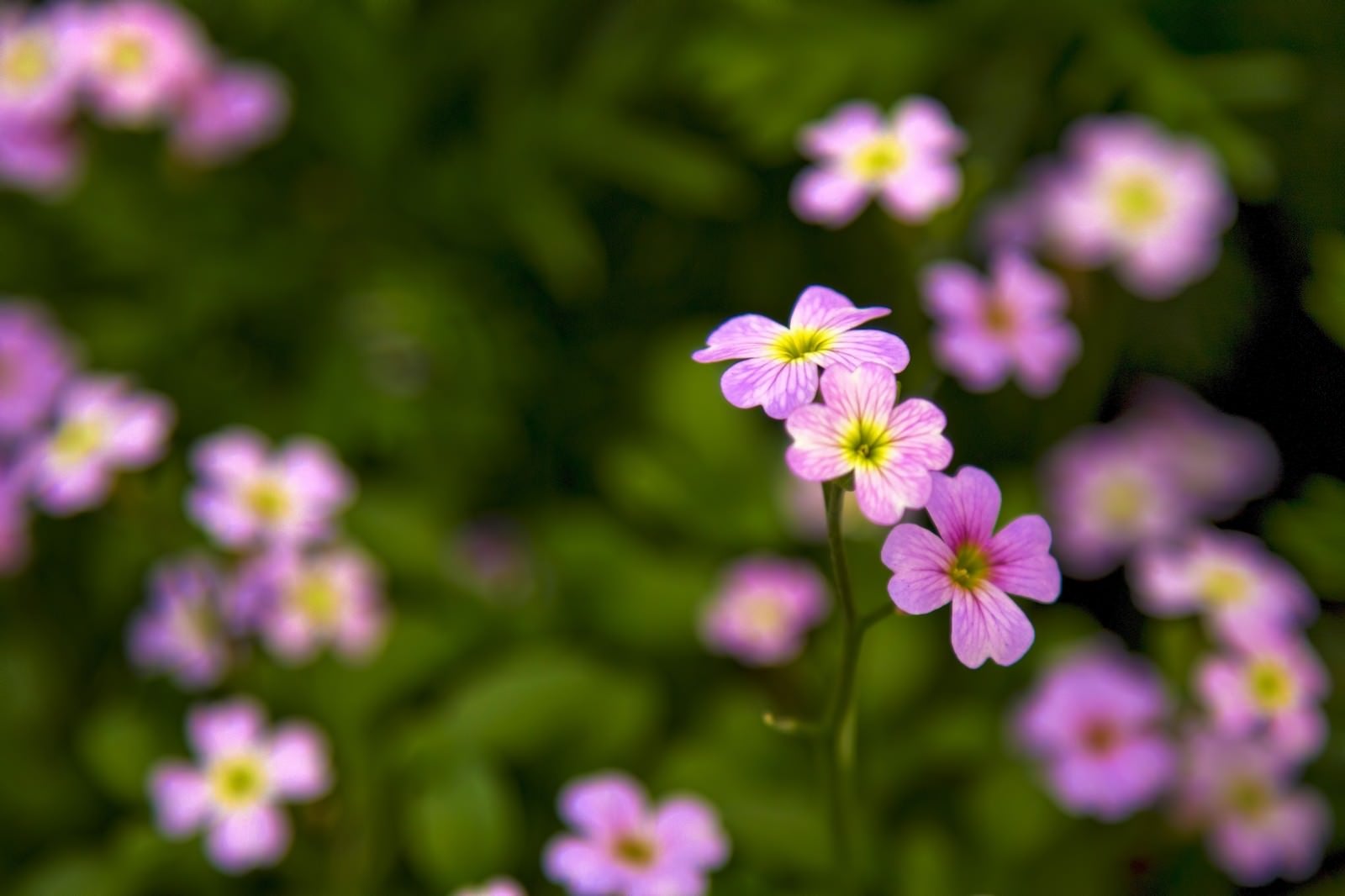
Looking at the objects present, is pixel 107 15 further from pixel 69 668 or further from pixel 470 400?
pixel 69 668

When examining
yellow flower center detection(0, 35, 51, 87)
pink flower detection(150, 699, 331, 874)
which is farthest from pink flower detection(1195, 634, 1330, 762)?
yellow flower center detection(0, 35, 51, 87)

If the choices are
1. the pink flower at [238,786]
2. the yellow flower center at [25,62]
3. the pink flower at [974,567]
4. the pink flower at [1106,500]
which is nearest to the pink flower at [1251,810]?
the pink flower at [1106,500]

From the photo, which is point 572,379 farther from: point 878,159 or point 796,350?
point 796,350

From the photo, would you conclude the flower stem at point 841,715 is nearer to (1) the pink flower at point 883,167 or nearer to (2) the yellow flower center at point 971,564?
(2) the yellow flower center at point 971,564

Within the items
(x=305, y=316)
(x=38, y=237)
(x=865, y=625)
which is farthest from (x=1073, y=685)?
(x=38, y=237)

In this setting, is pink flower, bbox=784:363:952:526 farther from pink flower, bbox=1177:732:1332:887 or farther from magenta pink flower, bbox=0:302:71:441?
magenta pink flower, bbox=0:302:71:441

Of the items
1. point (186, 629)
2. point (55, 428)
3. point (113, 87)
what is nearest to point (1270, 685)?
point (186, 629)

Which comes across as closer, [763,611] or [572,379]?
[763,611]
